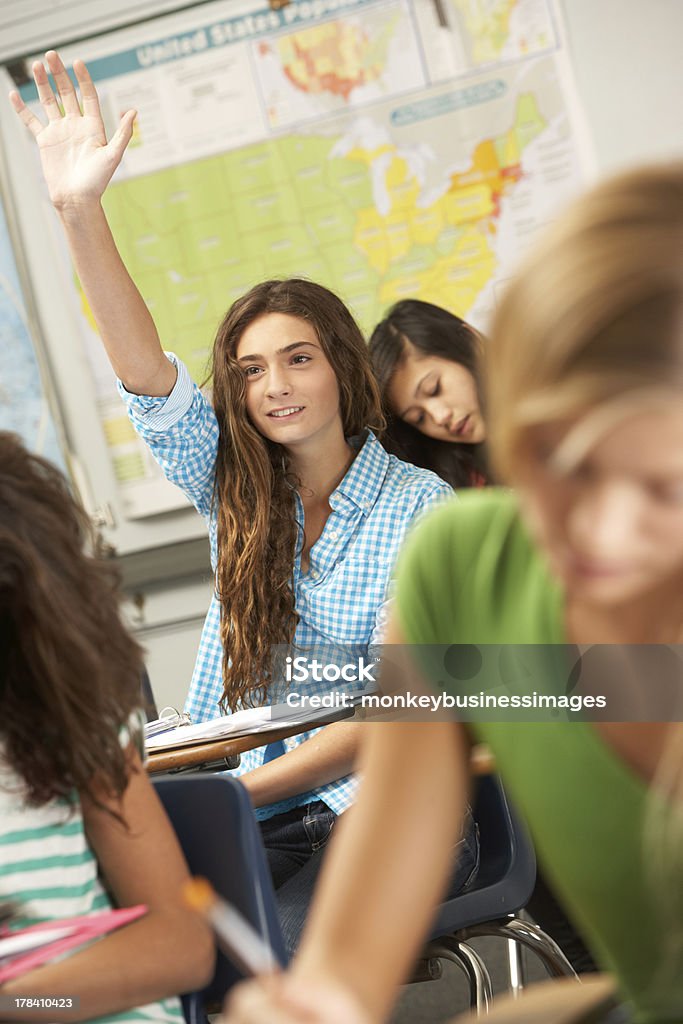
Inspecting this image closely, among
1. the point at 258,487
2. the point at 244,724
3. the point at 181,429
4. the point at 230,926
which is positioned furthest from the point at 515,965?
the point at 230,926

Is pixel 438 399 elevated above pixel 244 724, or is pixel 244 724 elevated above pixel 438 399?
pixel 438 399

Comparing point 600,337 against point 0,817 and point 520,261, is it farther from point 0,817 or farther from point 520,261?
point 0,817

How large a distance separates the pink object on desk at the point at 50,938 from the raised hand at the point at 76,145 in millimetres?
1355

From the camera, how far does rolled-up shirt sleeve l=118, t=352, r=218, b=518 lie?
206cm


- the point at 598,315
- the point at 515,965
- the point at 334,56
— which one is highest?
the point at 334,56

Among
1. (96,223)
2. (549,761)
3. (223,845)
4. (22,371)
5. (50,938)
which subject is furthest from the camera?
(22,371)

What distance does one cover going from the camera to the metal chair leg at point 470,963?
1.56 m

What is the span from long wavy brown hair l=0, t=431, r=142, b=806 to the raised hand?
3.55 ft

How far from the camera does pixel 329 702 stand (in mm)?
1773

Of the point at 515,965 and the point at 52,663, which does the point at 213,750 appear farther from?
the point at 52,663

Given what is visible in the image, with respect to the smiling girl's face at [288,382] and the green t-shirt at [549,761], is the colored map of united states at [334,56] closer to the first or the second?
the smiling girl's face at [288,382]

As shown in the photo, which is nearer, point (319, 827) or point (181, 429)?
point (319, 827)

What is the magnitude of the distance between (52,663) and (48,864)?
0.53ft

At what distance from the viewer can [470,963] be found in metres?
1.57
